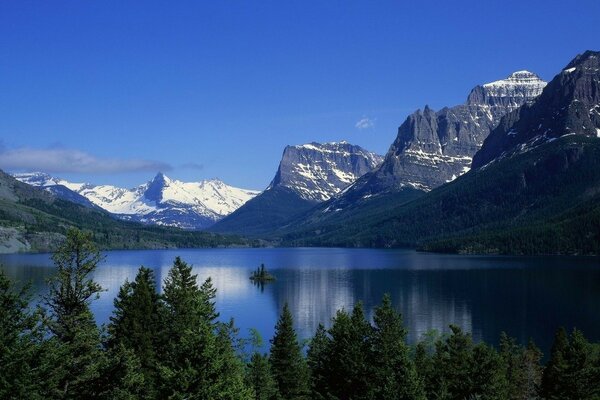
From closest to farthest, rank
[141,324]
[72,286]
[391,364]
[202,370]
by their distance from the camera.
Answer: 1. [202,370]
2. [72,286]
3. [391,364]
4. [141,324]

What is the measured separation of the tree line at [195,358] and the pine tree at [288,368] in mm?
96

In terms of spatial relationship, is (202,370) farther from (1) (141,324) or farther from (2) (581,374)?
(2) (581,374)

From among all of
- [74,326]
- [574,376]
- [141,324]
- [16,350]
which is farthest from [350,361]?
[574,376]

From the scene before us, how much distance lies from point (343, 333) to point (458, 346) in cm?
2118

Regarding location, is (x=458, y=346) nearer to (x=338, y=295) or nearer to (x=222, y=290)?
(x=338, y=295)

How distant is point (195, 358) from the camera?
29172mm

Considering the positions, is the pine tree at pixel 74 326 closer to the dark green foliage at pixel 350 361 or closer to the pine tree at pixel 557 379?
the dark green foliage at pixel 350 361

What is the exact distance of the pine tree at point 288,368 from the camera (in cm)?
5709

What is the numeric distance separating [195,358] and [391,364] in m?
18.3

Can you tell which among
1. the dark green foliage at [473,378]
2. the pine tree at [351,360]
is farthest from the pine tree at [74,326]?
the dark green foliage at [473,378]

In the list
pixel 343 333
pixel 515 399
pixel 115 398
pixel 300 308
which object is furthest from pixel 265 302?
pixel 115 398

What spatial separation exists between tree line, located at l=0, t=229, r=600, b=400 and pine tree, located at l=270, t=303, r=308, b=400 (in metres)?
0.10

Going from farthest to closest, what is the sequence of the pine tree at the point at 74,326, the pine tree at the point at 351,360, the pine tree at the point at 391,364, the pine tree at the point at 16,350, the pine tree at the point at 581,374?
the pine tree at the point at 581,374 → the pine tree at the point at 351,360 → the pine tree at the point at 391,364 → the pine tree at the point at 74,326 → the pine tree at the point at 16,350

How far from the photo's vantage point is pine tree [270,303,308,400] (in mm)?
57094
